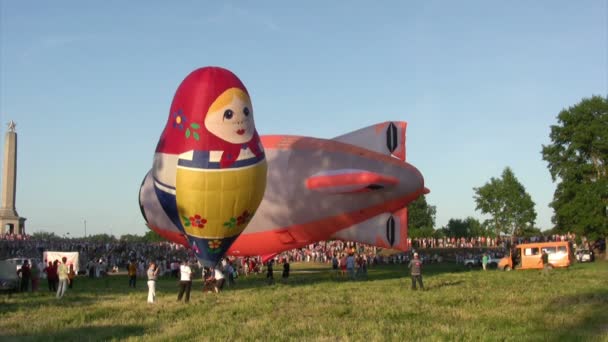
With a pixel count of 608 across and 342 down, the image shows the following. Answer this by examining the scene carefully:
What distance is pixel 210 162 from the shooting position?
2253 cm

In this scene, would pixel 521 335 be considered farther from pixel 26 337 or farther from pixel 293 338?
pixel 26 337

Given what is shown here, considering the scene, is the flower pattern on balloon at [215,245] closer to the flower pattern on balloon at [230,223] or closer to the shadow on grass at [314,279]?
the flower pattern on balloon at [230,223]

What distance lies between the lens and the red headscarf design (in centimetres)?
2275

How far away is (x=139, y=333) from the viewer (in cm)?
1377

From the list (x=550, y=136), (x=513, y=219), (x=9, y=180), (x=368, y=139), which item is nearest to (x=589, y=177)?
(x=550, y=136)

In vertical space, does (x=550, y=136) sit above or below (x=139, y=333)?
above

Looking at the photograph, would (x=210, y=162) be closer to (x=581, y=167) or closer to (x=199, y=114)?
(x=199, y=114)

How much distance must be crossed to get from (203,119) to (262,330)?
11.0m

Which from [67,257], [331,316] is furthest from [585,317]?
[67,257]

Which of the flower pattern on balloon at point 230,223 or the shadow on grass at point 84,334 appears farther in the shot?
the flower pattern on balloon at point 230,223

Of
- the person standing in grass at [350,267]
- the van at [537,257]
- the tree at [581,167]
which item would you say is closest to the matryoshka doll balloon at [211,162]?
the person standing in grass at [350,267]

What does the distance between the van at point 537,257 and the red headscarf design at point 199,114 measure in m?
27.9

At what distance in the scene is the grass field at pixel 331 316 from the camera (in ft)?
42.5

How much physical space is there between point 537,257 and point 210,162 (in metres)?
30.7
